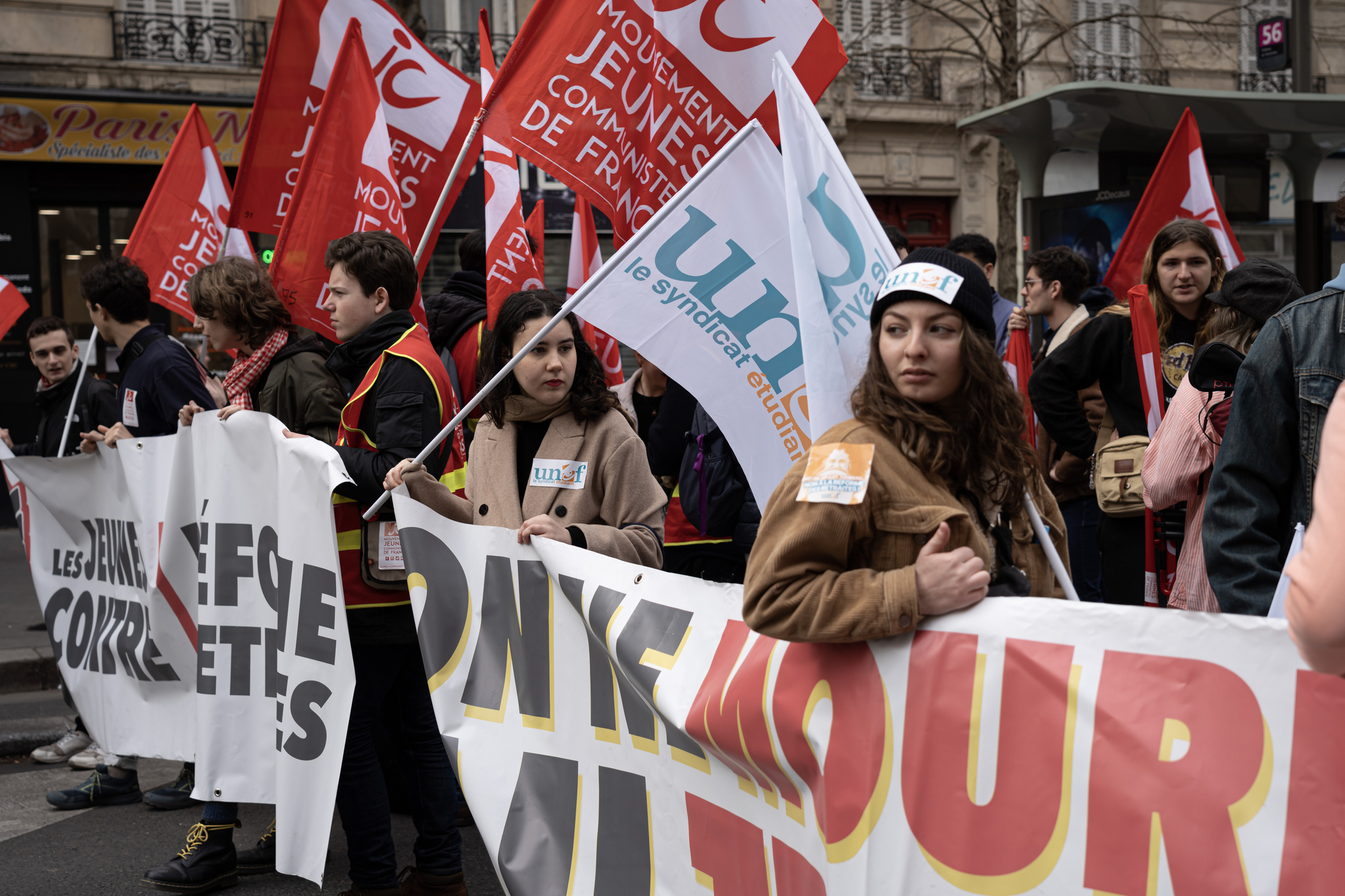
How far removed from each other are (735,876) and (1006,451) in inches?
40.8

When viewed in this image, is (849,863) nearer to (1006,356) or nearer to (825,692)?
(825,692)

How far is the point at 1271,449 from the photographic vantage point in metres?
2.59

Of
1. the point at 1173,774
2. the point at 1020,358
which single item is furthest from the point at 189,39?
the point at 1173,774

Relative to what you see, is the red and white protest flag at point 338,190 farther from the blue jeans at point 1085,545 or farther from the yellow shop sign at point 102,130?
the yellow shop sign at point 102,130

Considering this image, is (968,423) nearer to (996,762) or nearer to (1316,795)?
(996,762)

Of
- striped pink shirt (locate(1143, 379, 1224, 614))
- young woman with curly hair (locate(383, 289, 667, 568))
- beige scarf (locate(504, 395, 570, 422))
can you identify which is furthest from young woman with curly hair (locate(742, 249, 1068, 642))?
beige scarf (locate(504, 395, 570, 422))

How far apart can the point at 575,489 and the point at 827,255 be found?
117 centimetres

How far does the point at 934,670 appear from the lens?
2154mm

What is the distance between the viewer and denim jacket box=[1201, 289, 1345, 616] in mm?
2506

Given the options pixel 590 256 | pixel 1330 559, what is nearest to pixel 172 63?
pixel 590 256

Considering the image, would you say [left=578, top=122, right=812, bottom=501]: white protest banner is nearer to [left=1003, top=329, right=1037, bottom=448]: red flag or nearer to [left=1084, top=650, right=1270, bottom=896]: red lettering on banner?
[left=1084, top=650, right=1270, bottom=896]: red lettering on banner

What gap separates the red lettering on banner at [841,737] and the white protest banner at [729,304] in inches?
29.7

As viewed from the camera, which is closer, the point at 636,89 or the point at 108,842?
the point at 636,89

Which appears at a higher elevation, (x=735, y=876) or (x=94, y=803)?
(x=735, y=876)
